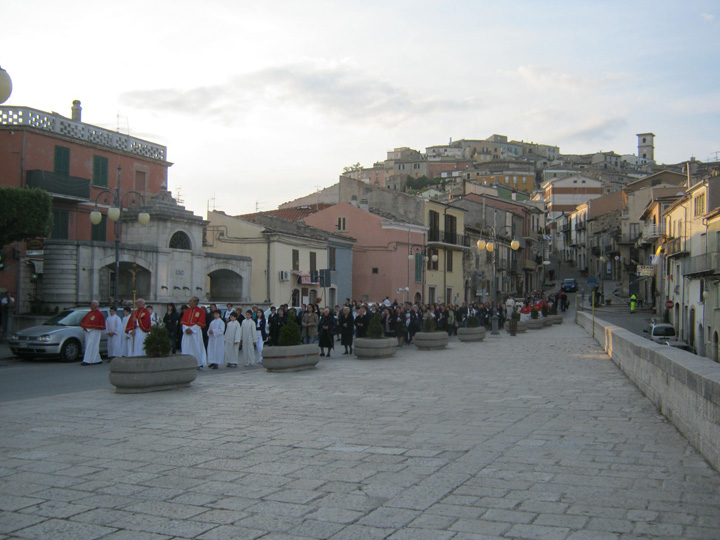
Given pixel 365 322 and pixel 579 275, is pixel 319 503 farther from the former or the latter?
pixel 579 275

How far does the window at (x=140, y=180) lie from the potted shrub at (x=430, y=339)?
20474 mm

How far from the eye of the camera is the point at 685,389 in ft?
25.5

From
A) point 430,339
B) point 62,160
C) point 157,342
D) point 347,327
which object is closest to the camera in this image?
point 157,342

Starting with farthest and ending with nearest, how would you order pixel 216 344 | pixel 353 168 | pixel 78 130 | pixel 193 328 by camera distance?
pixel 353 168, pixel 78 130, pixel 216 344, pixel 193 328

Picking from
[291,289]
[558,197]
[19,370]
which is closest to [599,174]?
[558,197]

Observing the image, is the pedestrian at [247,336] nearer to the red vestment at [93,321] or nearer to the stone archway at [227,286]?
the red vestment at [93,321]

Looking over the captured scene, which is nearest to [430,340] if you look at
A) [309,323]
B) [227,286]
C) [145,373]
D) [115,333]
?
[309,323]

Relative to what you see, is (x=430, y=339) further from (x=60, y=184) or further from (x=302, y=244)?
(x=302, y=244)

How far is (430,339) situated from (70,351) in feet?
34.5

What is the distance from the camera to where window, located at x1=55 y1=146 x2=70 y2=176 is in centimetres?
3148

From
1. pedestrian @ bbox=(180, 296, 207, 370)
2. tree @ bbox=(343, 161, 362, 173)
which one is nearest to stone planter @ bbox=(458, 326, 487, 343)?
pedestrian @ bbox=(180, 296, 207, 370)

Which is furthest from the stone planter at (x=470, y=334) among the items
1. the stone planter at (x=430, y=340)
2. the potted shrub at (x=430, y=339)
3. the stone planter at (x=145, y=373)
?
the stone planter at (x=145, y=373)

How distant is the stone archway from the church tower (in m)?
159

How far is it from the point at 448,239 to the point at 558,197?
220 feet
